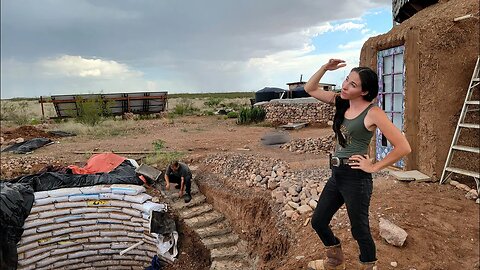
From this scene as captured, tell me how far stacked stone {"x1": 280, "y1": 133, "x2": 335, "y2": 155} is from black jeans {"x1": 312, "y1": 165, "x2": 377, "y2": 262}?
645cm

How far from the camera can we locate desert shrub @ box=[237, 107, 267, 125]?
54.0 ft

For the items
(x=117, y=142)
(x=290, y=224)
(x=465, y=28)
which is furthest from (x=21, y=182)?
(x=465, y=28)

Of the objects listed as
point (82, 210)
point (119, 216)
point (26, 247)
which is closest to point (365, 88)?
point (119, 216)

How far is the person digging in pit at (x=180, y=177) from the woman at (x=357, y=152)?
179 inches

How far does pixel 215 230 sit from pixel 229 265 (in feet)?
2.91

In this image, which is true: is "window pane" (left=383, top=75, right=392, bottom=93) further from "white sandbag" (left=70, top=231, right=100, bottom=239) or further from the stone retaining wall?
the stone retaining wall

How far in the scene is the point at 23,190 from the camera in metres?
6.73

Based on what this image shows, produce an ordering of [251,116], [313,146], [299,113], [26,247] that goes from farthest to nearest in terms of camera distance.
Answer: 1. [251,116]
2. [299,113]
3. [313,146]
4. [26,247]

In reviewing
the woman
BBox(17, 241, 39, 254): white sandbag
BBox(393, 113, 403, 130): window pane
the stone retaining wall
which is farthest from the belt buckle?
the stone retaining wall

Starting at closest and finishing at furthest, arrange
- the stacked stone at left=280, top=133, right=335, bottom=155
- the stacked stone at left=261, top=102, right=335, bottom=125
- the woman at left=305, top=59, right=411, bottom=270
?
the woman at left=305, top=59, right=411, bottom=270 → the stacked stone at left=280, top=133, right=335, bottom=155 → the stacked stone at left=261, top=102, right=335, bottom=125

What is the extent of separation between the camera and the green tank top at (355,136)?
2496mm

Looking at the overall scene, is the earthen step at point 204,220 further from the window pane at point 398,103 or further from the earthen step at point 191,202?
the window pane at point 398,103

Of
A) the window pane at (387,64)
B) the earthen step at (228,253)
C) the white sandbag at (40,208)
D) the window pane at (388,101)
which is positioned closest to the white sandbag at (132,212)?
the white sandbag at (40,208)

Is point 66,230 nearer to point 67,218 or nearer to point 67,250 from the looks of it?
point 67,218
